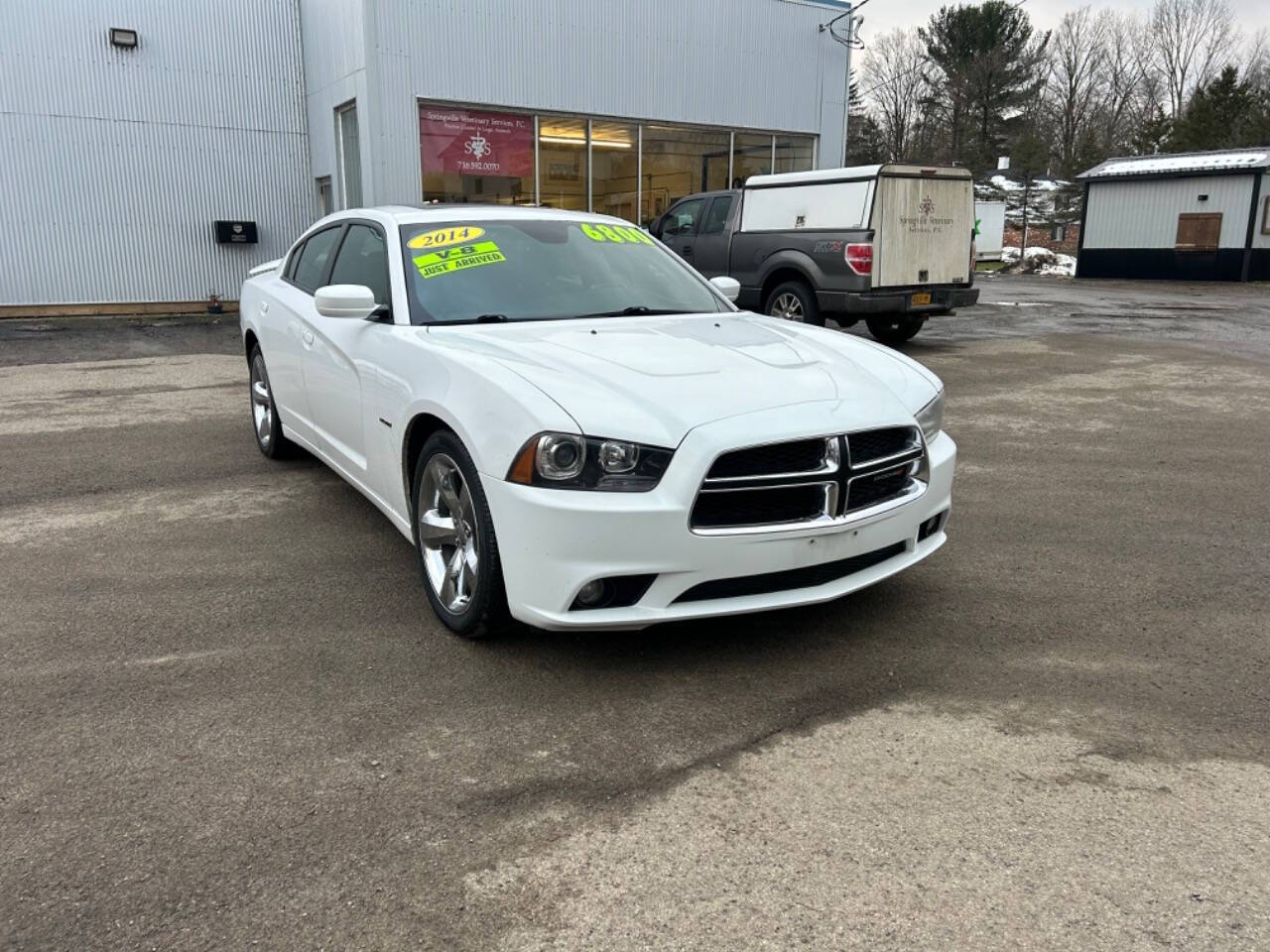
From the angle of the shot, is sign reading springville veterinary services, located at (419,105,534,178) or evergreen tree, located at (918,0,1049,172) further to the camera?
evergreen tree, located at (918,0,1049,172)

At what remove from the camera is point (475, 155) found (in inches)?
614

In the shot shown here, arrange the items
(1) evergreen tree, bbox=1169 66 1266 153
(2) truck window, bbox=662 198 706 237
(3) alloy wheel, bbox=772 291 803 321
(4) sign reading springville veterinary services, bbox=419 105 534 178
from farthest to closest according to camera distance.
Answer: (1) evergreen tree, bbox=1169 66 1266 153, (4) sign reading springville veterinary services, bbox=419 105 534 178, (2) truck window, bbox=662 198 706 237, (3) alloy wheel, bbox=772 291 803 321

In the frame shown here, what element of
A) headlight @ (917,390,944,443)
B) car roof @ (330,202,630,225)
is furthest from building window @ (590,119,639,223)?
headlight @ (917,390,944,443)

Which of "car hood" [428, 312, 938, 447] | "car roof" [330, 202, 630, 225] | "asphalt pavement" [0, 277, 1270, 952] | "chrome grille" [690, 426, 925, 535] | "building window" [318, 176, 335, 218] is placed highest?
"building window" [318, 176, 335, 218]

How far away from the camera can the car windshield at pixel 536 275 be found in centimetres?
431

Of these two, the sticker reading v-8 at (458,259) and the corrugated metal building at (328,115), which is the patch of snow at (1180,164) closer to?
the corrugated metal building at (328,115)

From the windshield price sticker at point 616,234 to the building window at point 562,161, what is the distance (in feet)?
36.8

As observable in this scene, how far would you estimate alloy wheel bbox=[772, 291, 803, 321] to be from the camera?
1166cm

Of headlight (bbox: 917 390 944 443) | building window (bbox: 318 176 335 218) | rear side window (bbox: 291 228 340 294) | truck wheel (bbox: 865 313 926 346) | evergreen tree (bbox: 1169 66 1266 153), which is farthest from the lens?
evergreen tree (bbox: 1169 66 1266 153)

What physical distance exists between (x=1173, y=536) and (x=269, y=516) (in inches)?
181

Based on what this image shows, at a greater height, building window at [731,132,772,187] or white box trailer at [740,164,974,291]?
building window at [731,132,772,187]

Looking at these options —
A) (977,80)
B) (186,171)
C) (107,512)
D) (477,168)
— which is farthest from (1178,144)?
(107,512)

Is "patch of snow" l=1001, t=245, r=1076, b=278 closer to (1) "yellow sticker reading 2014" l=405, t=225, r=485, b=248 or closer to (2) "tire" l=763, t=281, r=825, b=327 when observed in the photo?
(2) "tire" l=763, t=281, r=825, b=327

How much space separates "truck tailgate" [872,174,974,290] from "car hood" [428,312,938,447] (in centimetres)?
703
